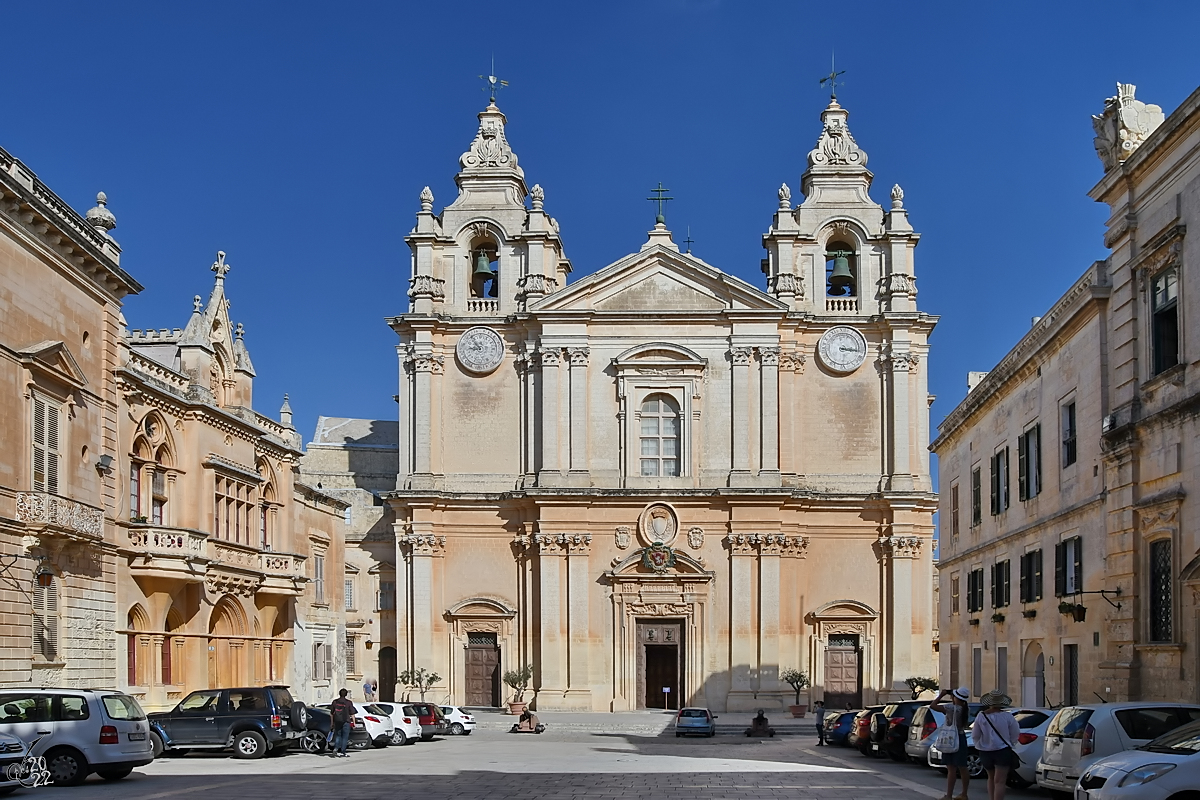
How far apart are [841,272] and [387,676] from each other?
22.7 meters

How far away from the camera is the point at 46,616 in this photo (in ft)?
87.4

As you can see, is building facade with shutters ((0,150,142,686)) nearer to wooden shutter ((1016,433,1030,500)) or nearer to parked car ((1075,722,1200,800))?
parked car ((1075,722,1200,800))

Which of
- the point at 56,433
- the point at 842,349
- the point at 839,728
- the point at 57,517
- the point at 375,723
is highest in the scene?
the point at 842,349

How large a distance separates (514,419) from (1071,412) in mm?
25573

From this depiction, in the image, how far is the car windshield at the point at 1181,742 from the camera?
1439cm

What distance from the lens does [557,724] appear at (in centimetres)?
4378

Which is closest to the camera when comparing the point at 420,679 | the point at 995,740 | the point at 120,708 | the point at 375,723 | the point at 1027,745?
the point at 995,740

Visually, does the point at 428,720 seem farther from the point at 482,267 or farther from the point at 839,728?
the point at 482,267

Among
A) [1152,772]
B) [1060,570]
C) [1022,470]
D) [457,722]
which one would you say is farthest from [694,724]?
[1152,772]

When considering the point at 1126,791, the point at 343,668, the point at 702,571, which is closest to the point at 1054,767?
the point at 1126,791

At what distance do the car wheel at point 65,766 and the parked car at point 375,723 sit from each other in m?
11.5

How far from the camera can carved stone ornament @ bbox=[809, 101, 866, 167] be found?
5284cm

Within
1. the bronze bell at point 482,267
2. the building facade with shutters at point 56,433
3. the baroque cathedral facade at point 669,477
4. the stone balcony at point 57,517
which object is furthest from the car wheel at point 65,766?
the bronze bell at point 482,267

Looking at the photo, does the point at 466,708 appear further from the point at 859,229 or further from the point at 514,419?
the point at 859,229
